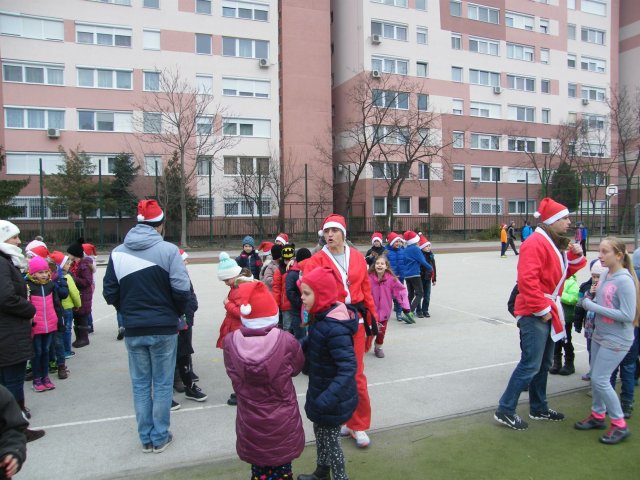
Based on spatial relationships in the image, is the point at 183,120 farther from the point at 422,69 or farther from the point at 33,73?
the point at 422,69

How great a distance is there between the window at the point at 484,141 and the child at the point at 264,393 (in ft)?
137

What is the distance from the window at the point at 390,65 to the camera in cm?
3781

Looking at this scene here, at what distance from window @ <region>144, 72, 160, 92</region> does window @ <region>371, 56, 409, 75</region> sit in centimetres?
1635

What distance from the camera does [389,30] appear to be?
125ft

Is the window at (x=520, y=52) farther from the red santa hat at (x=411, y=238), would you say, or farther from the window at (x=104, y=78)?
the red santa hat at (x=411, y=238)

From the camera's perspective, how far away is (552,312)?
4.21 m

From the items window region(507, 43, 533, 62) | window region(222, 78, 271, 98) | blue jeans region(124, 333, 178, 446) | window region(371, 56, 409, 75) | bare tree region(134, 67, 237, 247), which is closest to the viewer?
blue jeans region(124, 333, 178, 446)

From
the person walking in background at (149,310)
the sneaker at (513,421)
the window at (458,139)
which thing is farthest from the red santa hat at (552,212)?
the window at (458,139)

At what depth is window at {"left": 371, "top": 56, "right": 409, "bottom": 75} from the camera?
37812 mm

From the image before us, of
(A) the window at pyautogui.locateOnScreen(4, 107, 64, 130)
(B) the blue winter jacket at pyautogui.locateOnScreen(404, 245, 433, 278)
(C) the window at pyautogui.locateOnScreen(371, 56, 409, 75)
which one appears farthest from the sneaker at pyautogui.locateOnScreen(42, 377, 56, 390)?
(C) the window at pyautogui.locateOnScreen(371, 56, 409, 75)

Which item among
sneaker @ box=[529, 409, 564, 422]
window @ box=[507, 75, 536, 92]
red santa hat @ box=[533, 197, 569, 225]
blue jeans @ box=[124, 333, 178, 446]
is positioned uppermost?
window @ box=[507, 75, 536, 92]

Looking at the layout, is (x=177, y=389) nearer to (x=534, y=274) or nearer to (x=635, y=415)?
(x=534, y=274)

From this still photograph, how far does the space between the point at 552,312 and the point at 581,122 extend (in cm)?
4614

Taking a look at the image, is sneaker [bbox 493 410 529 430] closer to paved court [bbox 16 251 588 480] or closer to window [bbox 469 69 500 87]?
paved court [bbox 16 251 588 480]
